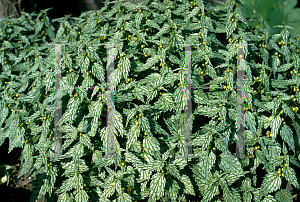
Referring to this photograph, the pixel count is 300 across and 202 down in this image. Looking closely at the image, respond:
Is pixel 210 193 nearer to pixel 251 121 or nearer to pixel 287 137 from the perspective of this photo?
pixel 251 121

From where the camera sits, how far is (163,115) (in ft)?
7.52

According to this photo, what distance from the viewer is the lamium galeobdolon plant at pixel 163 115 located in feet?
7.07

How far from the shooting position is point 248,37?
7.89 ft

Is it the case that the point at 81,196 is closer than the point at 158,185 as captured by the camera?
No

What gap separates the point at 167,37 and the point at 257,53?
35.4 inches

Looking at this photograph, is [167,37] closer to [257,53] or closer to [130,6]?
[130,6]

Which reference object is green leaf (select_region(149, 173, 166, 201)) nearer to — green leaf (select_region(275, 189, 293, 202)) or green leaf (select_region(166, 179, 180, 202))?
green leaf (select_region(166, 179, 180, 202))

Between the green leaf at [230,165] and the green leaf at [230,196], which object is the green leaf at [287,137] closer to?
the green leaf at [230,165]

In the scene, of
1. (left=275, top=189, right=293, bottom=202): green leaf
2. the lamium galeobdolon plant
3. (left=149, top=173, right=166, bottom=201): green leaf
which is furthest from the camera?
(left=275, top=189, right=293, bottom=202): green leaf

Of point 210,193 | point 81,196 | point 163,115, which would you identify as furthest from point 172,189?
point 81,196

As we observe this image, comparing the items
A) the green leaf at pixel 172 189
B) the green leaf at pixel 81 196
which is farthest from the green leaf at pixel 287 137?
the green leaf at pixel 81 196

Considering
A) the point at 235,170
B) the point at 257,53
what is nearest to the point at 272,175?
the point at 235,170

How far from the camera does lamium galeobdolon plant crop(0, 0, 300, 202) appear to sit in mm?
2156

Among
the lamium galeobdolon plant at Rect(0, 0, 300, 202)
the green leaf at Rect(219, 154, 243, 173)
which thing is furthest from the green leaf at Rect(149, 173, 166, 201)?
the green leaf at Rect(219, 154, 243, 173)
